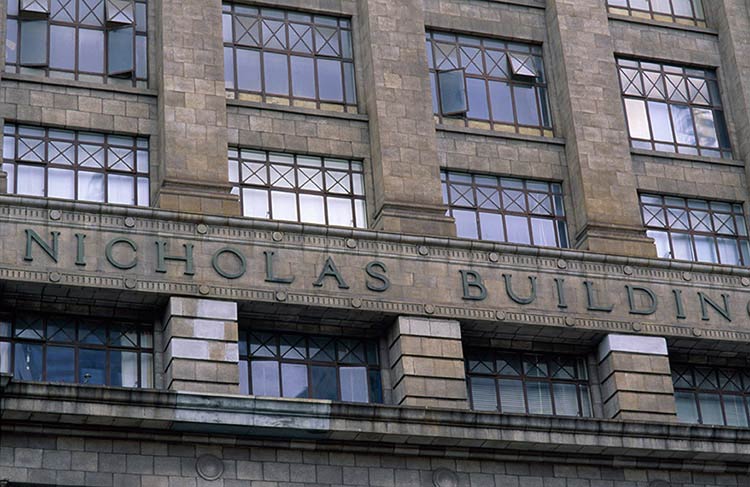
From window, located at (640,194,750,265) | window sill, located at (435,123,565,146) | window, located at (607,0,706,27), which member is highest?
window, located at (607,0,706,27)

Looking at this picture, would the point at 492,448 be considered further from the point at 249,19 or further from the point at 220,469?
the point at 249,19

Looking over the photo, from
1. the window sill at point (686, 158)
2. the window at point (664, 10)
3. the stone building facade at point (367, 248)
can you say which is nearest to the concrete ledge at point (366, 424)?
the stone building facade at point (367, 248)

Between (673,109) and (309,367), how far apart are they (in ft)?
44.1

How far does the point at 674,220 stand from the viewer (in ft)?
145

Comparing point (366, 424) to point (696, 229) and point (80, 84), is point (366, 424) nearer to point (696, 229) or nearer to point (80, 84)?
point (80, 84)

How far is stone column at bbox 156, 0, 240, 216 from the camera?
3919 cm

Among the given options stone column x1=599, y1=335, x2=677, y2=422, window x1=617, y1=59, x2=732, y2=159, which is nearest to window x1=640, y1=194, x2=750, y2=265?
window x1=617, y1=59, x2=732, y2=159

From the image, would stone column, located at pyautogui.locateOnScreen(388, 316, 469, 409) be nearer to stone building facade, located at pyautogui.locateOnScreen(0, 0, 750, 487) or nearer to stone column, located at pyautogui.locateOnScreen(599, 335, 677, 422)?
stone building facade, located at pyautogui.locateOnScreen(0, 0, 750, 487)

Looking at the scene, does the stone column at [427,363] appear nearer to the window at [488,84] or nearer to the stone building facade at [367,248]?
the stone building facade at [367,248]

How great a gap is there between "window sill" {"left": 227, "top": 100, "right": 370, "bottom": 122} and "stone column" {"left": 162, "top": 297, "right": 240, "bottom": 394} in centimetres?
575

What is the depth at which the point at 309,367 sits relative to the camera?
39.1 meters

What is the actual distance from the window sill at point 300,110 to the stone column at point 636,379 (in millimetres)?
8182

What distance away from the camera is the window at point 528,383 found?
40.3 metres

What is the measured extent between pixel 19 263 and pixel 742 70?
68.4ft
